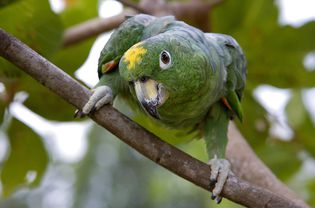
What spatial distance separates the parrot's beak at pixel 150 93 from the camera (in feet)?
5.22

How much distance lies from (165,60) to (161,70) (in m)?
0.03

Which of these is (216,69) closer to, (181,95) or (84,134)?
(181,95)

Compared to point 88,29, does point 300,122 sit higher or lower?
lower

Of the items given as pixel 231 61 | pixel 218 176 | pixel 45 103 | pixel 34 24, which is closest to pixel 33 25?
pixel 34 24

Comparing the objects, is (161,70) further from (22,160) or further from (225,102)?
(22,160)

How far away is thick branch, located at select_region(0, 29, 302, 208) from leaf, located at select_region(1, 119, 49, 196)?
859mm

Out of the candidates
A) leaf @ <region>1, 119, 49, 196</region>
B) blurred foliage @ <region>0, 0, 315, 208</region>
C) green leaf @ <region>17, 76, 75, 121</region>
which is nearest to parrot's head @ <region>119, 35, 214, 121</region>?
blurred foliage @ <region>0, 0, 315, 208</region>

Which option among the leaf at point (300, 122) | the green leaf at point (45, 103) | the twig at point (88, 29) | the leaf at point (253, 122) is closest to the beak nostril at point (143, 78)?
the green leaf at point (45, 103)

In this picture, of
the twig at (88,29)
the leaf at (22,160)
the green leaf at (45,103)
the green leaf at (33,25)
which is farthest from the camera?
the twig at (88,29)

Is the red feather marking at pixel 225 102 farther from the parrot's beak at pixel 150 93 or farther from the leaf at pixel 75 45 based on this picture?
the leaf at pixel 75 45

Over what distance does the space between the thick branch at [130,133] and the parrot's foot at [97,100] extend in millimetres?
17

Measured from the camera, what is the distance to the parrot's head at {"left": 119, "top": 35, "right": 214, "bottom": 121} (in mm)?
1582

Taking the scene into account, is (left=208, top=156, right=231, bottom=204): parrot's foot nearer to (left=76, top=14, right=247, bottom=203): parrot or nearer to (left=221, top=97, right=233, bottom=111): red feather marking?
(left=76, top=14, right=247, bottom=203): parrot

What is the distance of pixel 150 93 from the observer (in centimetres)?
159
